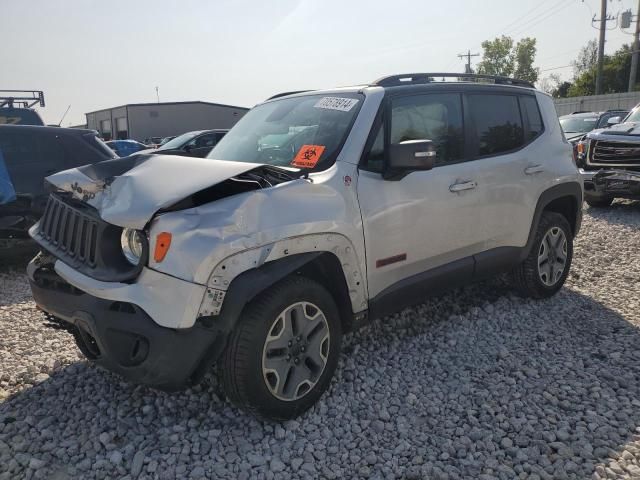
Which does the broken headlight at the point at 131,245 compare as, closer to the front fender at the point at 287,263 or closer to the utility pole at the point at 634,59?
the front fender at the point at 287,263

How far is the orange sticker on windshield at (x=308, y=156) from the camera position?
3.13 m

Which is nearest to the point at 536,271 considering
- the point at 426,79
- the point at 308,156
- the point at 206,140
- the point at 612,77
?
the point at 426,79

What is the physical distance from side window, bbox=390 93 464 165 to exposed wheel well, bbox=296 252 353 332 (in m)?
0.95

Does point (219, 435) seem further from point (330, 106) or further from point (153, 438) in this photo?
point (330, 106)

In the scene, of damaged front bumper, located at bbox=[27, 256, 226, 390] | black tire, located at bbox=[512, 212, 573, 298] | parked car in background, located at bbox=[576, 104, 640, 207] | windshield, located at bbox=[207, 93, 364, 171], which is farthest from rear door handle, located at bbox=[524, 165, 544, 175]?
parked car in background, located at bbox=[576, 104, 640, 207]

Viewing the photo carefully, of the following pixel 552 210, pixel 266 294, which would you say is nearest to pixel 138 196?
pixel 266 294

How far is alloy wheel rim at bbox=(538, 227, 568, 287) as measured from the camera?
456 centimetres

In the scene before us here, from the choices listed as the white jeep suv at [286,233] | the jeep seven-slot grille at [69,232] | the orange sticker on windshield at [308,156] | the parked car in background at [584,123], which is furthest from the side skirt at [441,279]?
the parked car in background at [584,123]

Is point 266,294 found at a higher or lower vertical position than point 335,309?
higher

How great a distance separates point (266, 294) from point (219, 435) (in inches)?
32.8

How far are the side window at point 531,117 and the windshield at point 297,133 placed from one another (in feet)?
6.00

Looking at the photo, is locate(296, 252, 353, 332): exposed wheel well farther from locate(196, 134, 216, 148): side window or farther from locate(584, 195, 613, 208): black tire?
locate(196, 134, 216, 148): side window

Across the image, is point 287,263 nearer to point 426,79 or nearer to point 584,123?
point 426,79

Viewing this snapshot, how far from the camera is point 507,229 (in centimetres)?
412
